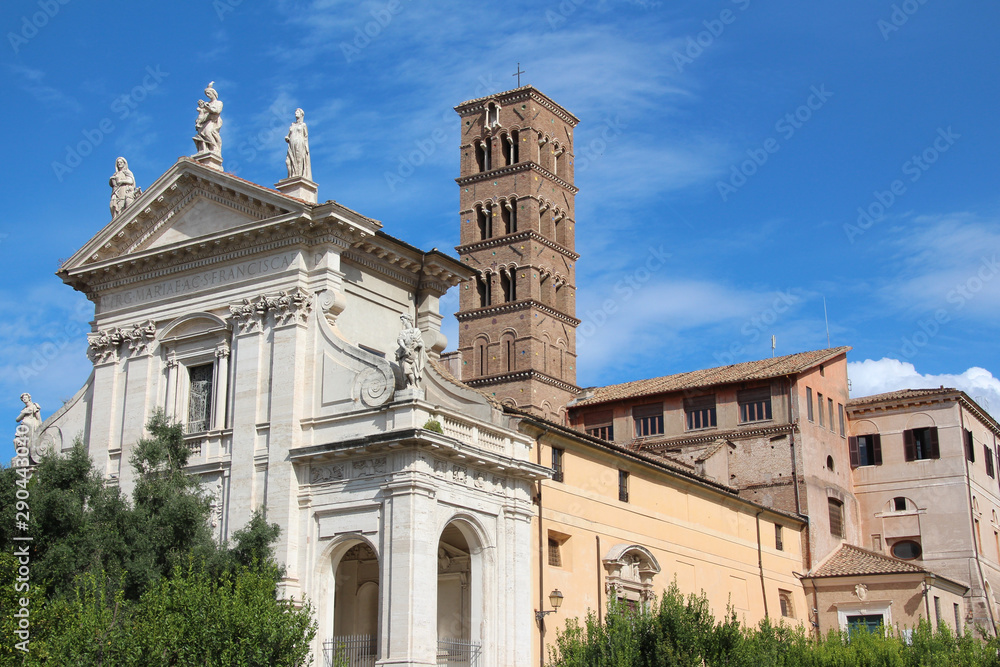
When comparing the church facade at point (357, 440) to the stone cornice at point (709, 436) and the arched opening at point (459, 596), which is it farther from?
the stone cornice at point (709, 436)

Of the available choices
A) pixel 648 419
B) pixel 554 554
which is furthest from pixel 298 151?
pixel 648 419

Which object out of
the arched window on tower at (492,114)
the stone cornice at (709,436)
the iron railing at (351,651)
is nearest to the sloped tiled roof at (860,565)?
the stone cornice at (709,436)

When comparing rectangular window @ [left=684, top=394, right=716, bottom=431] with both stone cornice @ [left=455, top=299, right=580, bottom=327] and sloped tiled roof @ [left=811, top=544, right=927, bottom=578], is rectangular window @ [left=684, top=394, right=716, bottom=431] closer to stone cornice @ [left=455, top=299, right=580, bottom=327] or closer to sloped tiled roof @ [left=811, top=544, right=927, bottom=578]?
sloped tiled roof @ [left=811, top=544, right=927, bottom=578]

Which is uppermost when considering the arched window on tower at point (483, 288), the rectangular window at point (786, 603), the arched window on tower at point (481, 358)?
the arched window on tower at point (483, 288)

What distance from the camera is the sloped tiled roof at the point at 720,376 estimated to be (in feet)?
159

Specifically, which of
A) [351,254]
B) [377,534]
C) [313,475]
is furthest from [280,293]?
[377,534]

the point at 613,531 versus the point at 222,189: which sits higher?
the point at 222,189

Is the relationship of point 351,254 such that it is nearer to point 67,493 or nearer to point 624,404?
point 67,493

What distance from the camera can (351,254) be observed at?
101ft

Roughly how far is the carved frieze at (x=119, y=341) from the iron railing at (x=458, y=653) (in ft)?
36.9

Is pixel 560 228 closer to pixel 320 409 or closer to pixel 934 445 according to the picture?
pixel 934 445

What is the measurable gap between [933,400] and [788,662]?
24.9 meters

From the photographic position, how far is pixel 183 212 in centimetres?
3191

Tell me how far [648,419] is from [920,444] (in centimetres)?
1186
